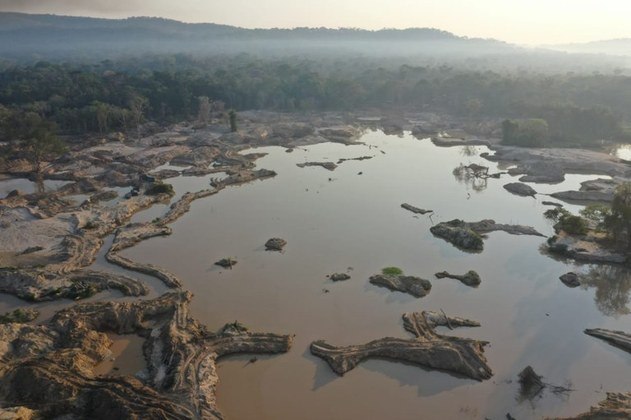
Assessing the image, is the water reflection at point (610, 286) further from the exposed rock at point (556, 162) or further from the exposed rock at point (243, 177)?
the exposed rock at point (243, 177)

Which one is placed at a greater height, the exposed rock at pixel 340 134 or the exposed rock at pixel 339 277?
the exposed rock at pixel 340 134

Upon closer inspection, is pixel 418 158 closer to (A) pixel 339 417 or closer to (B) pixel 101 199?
(B) pixel 101 199

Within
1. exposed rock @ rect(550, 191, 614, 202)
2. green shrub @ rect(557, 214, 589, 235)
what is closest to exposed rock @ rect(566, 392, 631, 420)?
green shrub @ rect(557, 214, 589, 235)

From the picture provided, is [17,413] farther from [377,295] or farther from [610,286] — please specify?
[610,286]

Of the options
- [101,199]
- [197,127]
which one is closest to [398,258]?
[101,199]

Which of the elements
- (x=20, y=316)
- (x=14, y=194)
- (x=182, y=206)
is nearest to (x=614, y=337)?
(x=20, y=316)

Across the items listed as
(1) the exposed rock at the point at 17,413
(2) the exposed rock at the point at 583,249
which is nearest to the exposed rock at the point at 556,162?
(2) the exposed rock at the point at 583,249
